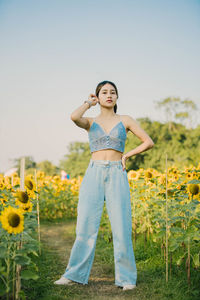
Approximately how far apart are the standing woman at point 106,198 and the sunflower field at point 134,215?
340mm

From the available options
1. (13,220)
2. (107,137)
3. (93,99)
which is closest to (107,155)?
(107,137)

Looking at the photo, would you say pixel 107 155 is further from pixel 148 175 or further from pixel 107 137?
pixel 148 175

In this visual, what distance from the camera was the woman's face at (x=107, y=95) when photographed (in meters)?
2.89

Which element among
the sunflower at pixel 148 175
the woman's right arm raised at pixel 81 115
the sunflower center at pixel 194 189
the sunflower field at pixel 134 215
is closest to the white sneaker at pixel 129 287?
the sunflower field at pixel 134 215

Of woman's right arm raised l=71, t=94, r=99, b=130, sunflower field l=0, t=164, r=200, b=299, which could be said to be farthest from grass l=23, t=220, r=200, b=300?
woman's right arm raised l=71, t=94, r=99, b=130

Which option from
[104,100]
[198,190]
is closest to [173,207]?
[198,190]

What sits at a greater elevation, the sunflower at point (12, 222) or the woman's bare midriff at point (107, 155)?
the woman's bare midriff at point (107, 155)

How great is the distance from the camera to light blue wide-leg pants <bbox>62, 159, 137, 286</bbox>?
2670 millimetres

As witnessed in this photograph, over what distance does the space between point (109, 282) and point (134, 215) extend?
152 cm

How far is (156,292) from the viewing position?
258 centimetres

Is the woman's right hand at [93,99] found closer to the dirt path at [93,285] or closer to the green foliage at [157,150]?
the dirt path at [93,285]

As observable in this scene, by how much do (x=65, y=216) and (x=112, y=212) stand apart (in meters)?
5.63

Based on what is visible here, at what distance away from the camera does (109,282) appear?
2877 millimetres

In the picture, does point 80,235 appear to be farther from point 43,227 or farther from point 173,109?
point 173,109
